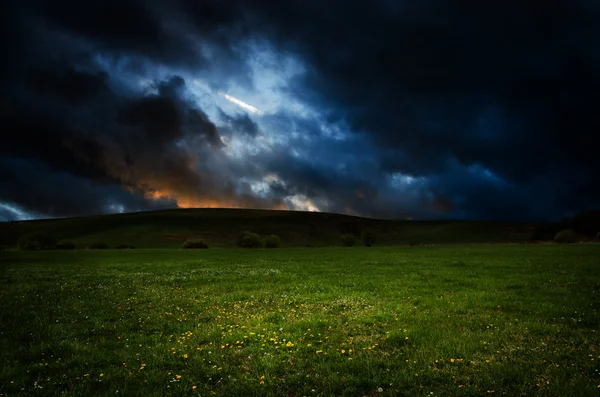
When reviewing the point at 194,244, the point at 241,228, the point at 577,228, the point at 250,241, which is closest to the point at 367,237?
the point at 250,241

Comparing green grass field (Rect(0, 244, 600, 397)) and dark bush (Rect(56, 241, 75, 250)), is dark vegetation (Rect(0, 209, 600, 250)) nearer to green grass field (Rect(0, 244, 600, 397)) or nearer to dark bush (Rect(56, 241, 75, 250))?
dark bush (Rect(56, 241, 75, 250))

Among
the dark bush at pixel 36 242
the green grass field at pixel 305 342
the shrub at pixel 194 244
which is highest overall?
the dark bush at pixel 36 242

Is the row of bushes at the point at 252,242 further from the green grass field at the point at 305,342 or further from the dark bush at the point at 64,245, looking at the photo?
the green grass field at the point at 305,342

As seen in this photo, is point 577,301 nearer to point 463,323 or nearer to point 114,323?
point 463,323

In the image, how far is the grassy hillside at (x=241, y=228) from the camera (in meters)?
129

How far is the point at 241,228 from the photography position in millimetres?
156375

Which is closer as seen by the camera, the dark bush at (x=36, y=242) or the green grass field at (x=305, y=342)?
the green grass field at (x=305, y=342)

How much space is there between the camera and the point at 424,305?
15164mm

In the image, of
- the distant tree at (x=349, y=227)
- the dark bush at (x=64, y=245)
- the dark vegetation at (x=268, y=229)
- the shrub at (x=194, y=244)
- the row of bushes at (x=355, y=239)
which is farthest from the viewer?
the distant tree at (x=349, y=227)

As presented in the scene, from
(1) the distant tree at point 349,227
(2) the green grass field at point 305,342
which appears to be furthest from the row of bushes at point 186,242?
(2) the green grass field at point 305,342

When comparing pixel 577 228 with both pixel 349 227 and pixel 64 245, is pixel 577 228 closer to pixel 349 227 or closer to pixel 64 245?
pixel 349 227

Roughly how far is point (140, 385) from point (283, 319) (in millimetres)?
5933

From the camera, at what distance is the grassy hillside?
424 feet

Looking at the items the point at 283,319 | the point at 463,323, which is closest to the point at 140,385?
the point at 283,319
